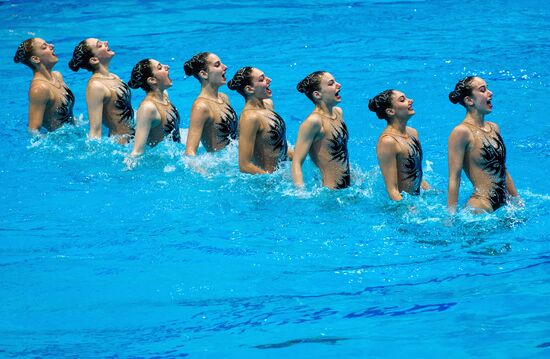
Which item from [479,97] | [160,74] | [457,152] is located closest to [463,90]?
[479,97]

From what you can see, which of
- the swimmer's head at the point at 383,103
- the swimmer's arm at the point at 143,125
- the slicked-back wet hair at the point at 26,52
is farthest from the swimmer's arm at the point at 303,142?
the slicked-back wet hair at the point at 26,52

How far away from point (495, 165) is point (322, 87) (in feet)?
5.91

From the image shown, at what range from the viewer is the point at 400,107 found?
8.73m

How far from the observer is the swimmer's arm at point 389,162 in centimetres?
869

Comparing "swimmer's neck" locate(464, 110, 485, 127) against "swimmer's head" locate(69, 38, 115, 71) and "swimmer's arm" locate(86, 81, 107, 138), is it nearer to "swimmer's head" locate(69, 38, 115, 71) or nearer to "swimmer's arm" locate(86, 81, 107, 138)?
"swimmer's arm" locate(86, 81, 107, 138)

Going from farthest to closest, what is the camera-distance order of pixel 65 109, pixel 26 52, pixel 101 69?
pixel 65 109, pixel 26 52, pixel 101 69

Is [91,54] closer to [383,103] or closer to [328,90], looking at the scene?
[328,90]

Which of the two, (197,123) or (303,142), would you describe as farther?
(197,123)

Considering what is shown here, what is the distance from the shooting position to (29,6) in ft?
61.7

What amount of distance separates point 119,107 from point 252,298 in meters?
4.36

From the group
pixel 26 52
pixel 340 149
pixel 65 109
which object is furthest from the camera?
Answer: pixel 65 109

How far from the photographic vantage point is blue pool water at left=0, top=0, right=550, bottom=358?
271 inches

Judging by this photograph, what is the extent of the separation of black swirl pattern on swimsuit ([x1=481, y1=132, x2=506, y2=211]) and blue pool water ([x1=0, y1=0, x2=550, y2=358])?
169mm

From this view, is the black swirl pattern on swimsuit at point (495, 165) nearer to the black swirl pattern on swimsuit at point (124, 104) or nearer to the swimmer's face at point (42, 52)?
the black swirl pattern on swimsuit at point (124, 104)
